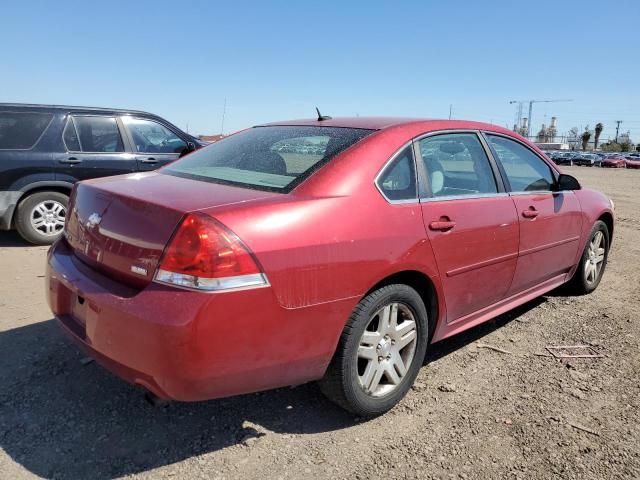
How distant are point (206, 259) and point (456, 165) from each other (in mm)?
1970

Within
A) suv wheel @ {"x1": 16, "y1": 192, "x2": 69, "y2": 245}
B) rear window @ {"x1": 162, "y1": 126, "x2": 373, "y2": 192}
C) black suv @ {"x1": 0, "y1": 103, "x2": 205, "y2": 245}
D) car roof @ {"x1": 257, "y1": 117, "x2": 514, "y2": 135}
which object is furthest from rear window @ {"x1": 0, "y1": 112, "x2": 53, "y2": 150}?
car roof @ {"x1": 257, "y1": 117, "x2": 514, "y2": 135}

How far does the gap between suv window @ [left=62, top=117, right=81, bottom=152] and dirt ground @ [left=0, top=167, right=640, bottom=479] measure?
11.6 ft

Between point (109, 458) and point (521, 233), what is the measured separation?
2.83 metres

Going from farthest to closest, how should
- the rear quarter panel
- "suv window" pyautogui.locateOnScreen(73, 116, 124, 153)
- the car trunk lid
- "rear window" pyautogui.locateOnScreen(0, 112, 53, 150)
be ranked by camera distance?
"suv window" pyautogui.locateOnScreen(73, 116, 124, 153)
"rear window" pyautogui.locateOnScreen(0, 112, 53, 150)
the rear quarter panel
the car trunk lid

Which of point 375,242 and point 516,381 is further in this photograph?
point 516,381

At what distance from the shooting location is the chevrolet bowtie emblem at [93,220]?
8.39 feet

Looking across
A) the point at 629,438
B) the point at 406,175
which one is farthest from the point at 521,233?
the point at 629,438

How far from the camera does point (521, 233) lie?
11.8ft

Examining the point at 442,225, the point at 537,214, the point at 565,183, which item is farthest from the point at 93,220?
the point at 565,183

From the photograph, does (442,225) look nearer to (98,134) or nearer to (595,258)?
(595,258)

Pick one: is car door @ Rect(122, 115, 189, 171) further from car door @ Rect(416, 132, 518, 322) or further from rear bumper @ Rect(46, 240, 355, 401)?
rear bumper @ Rect(46, 240, 355, 401)

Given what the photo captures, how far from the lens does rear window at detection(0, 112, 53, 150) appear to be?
6.30m

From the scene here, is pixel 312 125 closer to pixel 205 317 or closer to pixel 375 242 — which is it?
pixel 375 242

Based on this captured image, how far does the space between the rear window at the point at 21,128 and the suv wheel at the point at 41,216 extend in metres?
0.63
